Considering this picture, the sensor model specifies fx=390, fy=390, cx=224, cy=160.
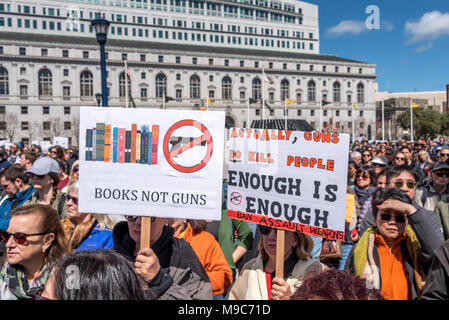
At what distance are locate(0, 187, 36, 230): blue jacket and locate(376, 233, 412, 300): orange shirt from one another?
4365 mm

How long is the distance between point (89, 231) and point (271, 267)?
5.23ft

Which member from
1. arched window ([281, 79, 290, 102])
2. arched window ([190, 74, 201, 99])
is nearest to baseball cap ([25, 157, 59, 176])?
arched window ([190, 74, 201, 99])

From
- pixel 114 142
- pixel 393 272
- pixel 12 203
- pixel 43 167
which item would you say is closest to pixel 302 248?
pixel 393 272

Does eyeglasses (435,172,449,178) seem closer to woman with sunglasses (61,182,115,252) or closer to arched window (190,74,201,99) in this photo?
woman with sunglasses (61,182,115,252)

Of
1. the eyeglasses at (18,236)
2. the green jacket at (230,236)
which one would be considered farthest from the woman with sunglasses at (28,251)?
the green jacket at (230,236)

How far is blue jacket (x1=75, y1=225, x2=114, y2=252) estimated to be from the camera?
3221mm

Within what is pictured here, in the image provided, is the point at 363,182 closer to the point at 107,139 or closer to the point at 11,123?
the point at 107,139

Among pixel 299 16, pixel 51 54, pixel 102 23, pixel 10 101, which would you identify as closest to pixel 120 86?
pixel 51 54

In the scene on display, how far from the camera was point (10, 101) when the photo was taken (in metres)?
63.1

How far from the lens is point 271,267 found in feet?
9.43

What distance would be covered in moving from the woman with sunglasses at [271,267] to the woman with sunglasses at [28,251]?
134 cm
